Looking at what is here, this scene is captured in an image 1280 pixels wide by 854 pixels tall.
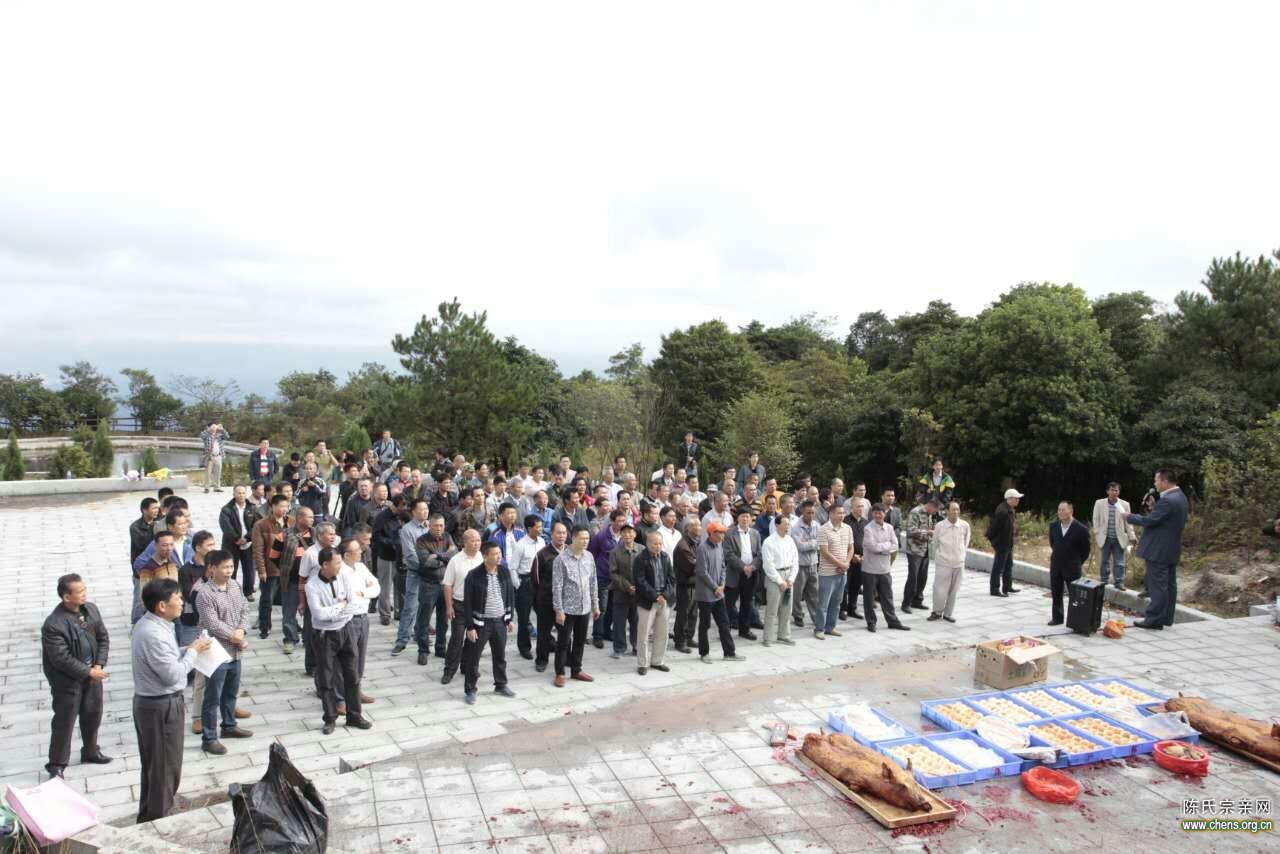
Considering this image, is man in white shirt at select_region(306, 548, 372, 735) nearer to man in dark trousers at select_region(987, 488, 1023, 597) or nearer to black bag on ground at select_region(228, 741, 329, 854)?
black bag on ground at select_region(228, 741, 329, 854)

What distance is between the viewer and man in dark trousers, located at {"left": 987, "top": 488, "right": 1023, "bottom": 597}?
452 inches

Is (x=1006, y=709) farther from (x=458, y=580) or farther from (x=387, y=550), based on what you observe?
(x=387, y=550)

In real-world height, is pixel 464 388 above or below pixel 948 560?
above

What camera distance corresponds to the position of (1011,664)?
8070mm

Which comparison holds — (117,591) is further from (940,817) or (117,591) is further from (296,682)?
(940,817)

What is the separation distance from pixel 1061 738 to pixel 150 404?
39348mm

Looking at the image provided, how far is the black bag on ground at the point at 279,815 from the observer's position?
469cm

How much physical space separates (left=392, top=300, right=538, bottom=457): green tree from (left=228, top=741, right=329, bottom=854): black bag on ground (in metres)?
15.3

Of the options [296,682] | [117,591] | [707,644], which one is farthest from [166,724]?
[117,591]

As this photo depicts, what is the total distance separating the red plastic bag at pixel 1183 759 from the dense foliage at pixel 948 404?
30.6ft

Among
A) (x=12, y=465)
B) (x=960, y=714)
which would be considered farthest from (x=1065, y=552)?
(x=12, y=465)

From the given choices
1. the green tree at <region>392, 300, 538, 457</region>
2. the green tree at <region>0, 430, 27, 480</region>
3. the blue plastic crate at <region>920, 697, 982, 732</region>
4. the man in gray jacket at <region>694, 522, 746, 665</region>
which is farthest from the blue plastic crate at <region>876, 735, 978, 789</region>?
the green tree at <region>0, 430, 27, 480</region>

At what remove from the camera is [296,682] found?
8.00 m

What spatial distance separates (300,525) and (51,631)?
297cm
